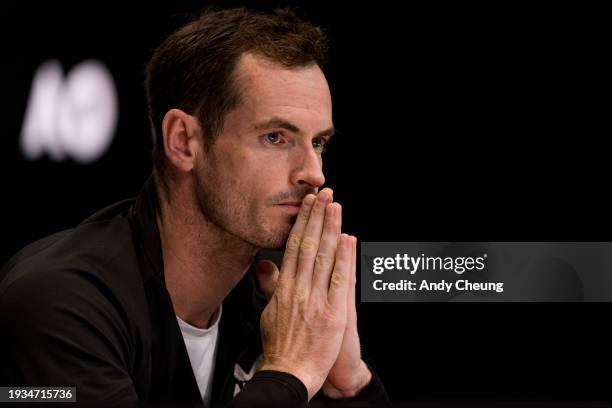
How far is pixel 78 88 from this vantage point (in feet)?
9.90

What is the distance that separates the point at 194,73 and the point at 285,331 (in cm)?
66

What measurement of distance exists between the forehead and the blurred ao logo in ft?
4.66

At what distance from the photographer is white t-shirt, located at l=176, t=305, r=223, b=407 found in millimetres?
1803

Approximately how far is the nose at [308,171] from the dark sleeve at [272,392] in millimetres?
439

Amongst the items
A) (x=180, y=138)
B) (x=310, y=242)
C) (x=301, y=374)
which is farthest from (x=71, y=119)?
(x=301, y=374)

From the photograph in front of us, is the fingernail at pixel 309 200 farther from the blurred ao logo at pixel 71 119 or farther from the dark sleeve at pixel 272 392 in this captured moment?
the blurred ao logo at pixel 71 119

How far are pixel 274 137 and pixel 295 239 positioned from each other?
0.81 ft

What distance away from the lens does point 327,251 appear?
5.48 ft

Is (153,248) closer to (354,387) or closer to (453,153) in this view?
(354,387)

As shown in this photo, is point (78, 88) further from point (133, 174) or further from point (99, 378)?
point (99, 378)

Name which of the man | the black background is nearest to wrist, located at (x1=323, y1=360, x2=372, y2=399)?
the man

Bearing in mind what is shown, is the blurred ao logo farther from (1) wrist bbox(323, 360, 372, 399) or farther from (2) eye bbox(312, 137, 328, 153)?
(1) wrist bbox(323, 360, 372, 399)

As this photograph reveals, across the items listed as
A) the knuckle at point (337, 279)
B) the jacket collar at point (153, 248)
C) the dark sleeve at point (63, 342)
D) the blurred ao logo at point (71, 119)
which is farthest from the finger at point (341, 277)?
the blurred ao logo at point (71, 119)

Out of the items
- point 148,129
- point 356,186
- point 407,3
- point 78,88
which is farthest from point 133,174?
point 407,3
